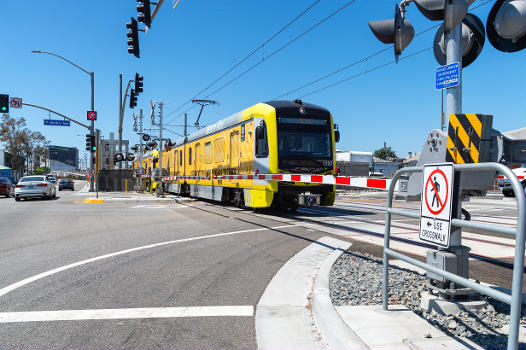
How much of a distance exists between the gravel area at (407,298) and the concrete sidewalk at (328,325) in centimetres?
15

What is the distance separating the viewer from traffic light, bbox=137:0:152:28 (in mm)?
12867

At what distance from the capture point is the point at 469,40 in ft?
15.8

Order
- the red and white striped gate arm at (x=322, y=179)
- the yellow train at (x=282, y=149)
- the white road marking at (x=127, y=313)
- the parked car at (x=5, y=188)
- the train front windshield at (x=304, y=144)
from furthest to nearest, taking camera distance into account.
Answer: the parked car at (x=5, y=188) < the train front windshield at (x=304, y=144) < the yellow train at (x=282, y=149) < the red and white striped gate arm at (x=322, y=179) < the white road marking at (x=127, y=313)

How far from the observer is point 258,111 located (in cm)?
1323

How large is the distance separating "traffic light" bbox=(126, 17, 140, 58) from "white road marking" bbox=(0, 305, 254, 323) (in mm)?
12830

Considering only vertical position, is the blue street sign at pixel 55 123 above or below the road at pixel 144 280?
above

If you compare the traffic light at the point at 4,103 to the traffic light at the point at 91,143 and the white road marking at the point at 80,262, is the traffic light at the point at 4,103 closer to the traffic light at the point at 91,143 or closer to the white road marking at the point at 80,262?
the traffic light at the point at 91,143

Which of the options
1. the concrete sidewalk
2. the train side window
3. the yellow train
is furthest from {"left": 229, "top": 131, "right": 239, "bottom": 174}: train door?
the concrete sidewalk

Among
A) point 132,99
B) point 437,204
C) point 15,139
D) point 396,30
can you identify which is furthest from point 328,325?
point 15,139

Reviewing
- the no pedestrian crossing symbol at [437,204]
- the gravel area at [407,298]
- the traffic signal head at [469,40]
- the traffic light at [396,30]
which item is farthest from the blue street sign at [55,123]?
the no pedestrian crossing symbol at [437,204]

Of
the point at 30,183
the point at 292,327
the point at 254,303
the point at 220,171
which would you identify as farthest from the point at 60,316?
the point at 30,183

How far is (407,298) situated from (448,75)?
7.47 ft

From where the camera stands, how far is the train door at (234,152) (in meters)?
14.8

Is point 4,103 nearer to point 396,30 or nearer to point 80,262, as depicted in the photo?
point 80,262
